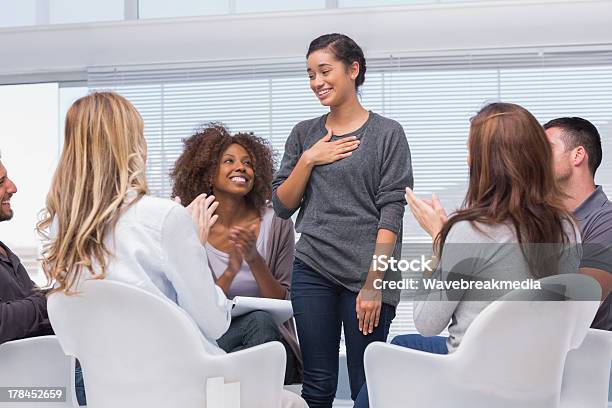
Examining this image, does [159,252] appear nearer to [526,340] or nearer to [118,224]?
[118,224]

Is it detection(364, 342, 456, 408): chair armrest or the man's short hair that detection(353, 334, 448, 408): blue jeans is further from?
the man's short hair

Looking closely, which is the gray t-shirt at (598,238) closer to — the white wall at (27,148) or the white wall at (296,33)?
the white wall at (296,33)

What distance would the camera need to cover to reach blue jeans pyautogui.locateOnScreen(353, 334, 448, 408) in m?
2.33

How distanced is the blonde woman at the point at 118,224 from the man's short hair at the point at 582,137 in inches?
60.1

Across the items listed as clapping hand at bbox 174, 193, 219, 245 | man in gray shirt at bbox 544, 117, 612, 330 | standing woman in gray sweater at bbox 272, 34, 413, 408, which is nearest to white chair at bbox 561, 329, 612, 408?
man in gray shirt at bbox 544, 117, 612, 330

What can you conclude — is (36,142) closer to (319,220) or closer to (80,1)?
(80,1)

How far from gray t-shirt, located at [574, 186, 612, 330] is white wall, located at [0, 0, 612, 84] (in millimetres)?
2211

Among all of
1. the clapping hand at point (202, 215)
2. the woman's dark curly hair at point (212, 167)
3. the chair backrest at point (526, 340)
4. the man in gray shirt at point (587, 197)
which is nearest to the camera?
the chair backrest at point (526, 340)

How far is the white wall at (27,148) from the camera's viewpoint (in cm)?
537

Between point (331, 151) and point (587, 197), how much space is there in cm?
87

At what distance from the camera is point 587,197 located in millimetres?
Result: 2857

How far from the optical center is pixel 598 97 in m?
5.13

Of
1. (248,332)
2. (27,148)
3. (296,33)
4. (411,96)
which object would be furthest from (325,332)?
(27,148)

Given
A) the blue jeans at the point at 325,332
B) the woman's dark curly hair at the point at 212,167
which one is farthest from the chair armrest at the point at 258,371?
the woman's dark curly hair at the point at 212,167
